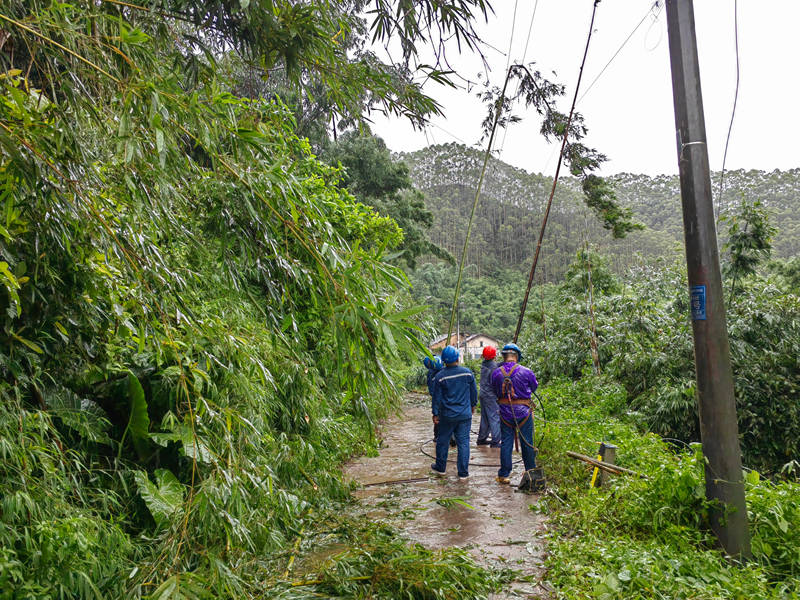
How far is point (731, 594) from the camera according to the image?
10.7 feet

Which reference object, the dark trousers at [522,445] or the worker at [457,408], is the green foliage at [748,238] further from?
the worker at [457,408]

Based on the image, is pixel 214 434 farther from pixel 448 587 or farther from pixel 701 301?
pixel 701 301

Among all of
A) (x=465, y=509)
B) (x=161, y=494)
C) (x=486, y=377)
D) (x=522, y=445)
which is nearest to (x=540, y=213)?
(x=486, y=377)

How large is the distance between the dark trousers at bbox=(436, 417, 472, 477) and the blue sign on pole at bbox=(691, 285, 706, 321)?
342 cm

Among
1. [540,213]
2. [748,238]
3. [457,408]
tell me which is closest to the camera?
[457,408]

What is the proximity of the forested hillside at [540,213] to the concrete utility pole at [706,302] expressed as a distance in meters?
38.6

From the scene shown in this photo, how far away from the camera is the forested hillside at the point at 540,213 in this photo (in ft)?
161

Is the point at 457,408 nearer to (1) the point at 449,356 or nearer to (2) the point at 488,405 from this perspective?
(1) the point at 449,356

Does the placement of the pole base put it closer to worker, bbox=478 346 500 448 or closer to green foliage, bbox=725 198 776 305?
worker, bbox=478 346 500 448

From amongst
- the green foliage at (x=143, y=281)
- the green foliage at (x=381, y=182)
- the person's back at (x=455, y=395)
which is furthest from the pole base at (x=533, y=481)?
the green foliage at (x=381, y=182)

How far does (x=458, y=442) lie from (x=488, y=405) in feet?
7.65

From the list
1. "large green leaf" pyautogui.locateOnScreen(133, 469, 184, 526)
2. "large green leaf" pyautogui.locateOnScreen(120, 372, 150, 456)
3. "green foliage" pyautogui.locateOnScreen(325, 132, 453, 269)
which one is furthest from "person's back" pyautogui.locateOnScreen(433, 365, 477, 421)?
"green foliage" pyautogui.locateOnScreen(325, 132, 453, 269)

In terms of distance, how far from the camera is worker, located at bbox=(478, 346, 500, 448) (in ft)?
28.3

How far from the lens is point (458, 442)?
6.80 meters
